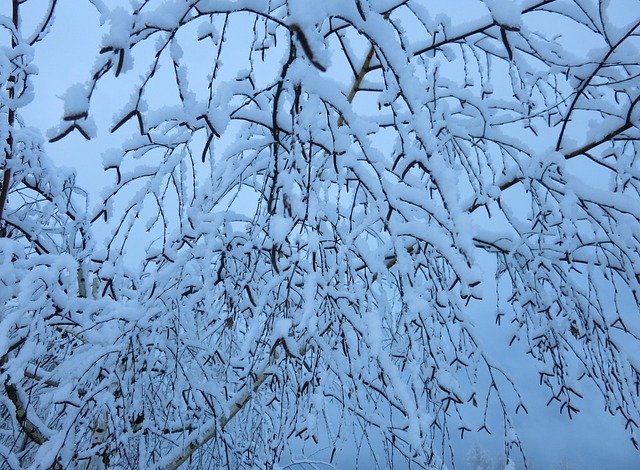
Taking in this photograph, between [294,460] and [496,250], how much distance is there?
239cm

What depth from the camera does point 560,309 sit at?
237 centimetres

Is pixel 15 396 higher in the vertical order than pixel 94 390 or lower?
lower

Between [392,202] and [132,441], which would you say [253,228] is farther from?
[132,441]

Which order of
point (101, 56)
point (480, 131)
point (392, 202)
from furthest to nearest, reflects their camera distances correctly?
1. point (480, 131)
2. point (392, 202)
3. point (101, 56)

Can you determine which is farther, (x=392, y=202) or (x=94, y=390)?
(x=94, y=390)

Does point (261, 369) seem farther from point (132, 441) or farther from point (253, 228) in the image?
point (132, 441)

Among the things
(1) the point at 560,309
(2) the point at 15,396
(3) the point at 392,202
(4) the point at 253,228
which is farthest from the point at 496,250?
(2) the point at 15,396

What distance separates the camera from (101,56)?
0.79 meters

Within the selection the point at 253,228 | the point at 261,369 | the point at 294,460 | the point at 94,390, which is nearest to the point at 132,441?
the point at 294,460

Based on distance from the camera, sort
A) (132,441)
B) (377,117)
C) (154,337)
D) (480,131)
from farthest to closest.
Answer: (132,441) → (377,117) → (154,337) → (480,131)

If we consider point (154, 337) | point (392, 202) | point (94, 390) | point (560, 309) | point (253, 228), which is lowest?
point (94, 390)

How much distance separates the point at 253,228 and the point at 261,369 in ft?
2.92

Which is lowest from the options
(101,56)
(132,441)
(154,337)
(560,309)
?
(132,441)

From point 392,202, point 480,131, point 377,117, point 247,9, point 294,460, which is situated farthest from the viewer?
point 294,460
